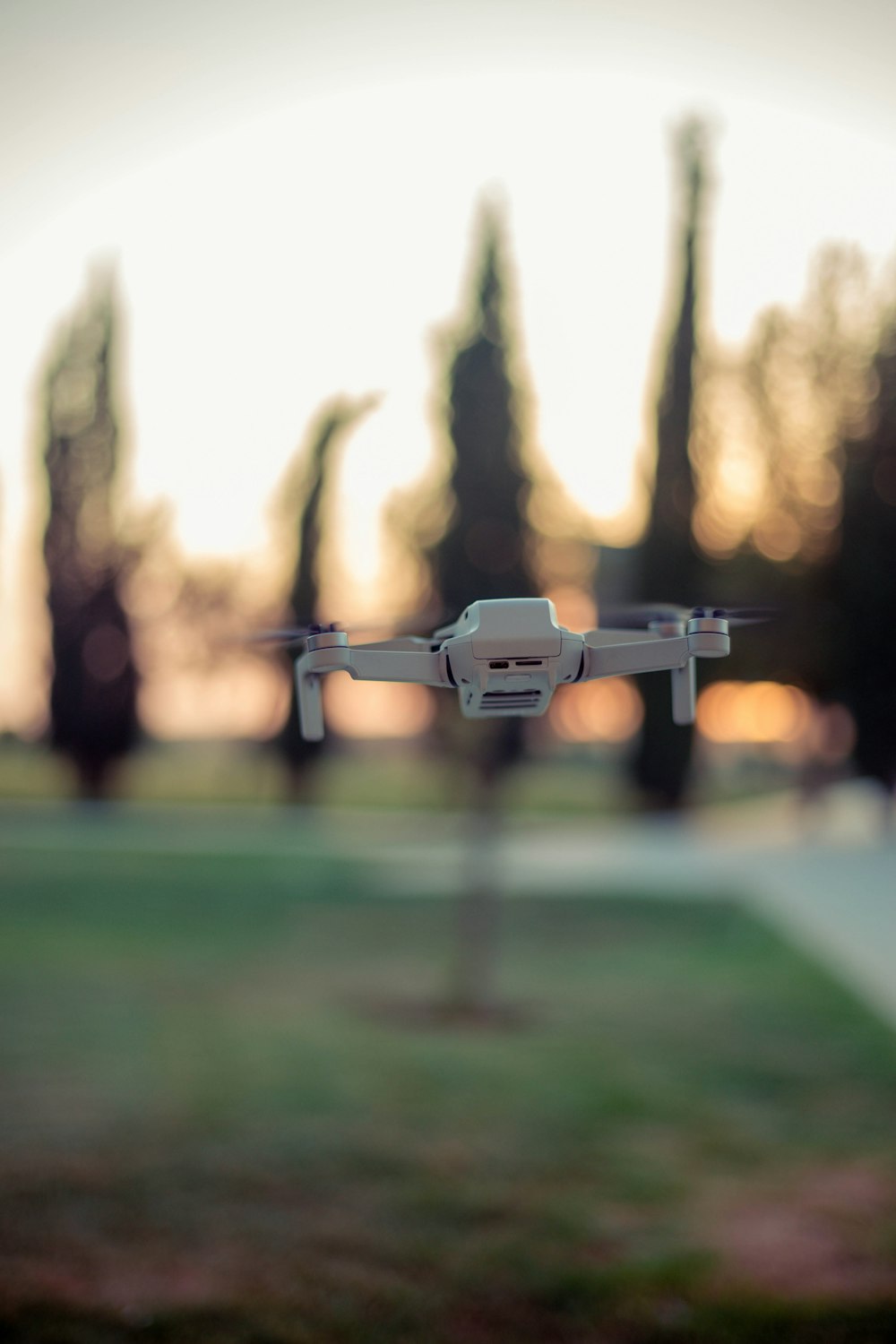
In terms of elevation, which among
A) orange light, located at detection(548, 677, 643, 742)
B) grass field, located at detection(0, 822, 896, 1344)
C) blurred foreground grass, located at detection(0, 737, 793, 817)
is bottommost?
blurred foreground grass, located at detection(0, 737, 793, 817)

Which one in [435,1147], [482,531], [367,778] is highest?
[482,531]

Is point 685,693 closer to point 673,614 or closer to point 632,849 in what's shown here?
point 673,614

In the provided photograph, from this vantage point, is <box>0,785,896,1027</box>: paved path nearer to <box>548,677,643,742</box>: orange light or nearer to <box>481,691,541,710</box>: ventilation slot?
<box>548,677,643,742</box>: orange light

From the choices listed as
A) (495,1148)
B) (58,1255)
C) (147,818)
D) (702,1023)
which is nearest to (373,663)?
(58,1255)

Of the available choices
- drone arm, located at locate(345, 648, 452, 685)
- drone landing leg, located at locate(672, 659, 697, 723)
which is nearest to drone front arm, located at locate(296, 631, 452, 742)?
drone arm, located at locate(345, 648, 452, 685)

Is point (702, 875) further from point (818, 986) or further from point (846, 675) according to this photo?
point (818, 986)

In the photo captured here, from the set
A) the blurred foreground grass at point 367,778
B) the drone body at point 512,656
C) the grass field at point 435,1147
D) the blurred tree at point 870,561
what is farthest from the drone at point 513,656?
the blurred foreground grass at point 367,778

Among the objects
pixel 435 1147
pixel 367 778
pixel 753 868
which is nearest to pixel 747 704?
pixel 753 868
